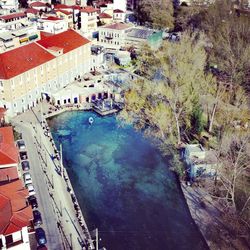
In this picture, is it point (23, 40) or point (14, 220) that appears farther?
point (23, 40)

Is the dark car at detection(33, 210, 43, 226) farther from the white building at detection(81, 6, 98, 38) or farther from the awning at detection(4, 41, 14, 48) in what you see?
the white building at detection(81, 6, 98, 38)

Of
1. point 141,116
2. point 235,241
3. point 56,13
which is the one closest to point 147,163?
point 141,116

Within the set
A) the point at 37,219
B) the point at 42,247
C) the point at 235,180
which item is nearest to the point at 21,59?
the point at 37,219

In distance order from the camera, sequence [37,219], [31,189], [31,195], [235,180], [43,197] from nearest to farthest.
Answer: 1. [37,219]
2. [31,195]
3. [43,197]
4. [31,189]
5. [235,180]

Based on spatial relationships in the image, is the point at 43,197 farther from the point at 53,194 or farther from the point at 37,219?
the point at 37,219


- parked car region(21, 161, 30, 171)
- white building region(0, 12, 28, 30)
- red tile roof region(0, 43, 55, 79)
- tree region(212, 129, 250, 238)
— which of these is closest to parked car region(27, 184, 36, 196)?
parked car region(21, 161, 30, 171)
